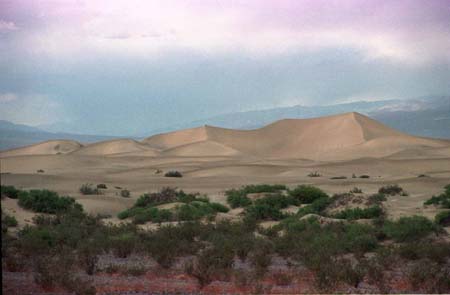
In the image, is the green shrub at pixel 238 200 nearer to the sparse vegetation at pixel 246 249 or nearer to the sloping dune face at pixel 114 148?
the sparse vegetation at pixel 246 249

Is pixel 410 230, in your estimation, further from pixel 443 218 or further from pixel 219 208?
pixel 219 208

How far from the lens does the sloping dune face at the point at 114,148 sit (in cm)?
11781

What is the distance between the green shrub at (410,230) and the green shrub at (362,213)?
4.63 m

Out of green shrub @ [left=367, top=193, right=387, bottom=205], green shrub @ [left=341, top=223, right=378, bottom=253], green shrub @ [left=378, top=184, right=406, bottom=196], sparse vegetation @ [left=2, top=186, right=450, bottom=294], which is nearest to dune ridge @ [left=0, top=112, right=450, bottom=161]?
green shrub @ [left=378, top=184, right=406, bottom=196]

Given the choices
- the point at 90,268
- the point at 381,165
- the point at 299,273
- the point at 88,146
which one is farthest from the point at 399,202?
the point at 88,146

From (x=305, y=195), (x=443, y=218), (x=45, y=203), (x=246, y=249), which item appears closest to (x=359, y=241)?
(x=246, y=249)

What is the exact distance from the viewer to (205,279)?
508 inches

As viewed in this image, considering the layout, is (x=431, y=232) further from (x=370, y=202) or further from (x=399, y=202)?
(x=399, y=202)

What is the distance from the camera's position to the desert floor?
31.0m

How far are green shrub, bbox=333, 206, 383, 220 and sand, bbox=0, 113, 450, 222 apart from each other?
18.2 inches

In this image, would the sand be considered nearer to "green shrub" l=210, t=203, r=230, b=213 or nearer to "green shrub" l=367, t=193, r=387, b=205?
"green shrub" l=367, t=193, r=387, b=205

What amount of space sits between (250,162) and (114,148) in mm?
40744

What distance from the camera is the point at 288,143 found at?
4702 inches

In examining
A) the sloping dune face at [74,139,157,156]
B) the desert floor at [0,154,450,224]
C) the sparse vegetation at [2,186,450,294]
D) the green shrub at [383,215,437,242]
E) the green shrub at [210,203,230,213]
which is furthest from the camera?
the sloping dune face at [74,139,157,156]
